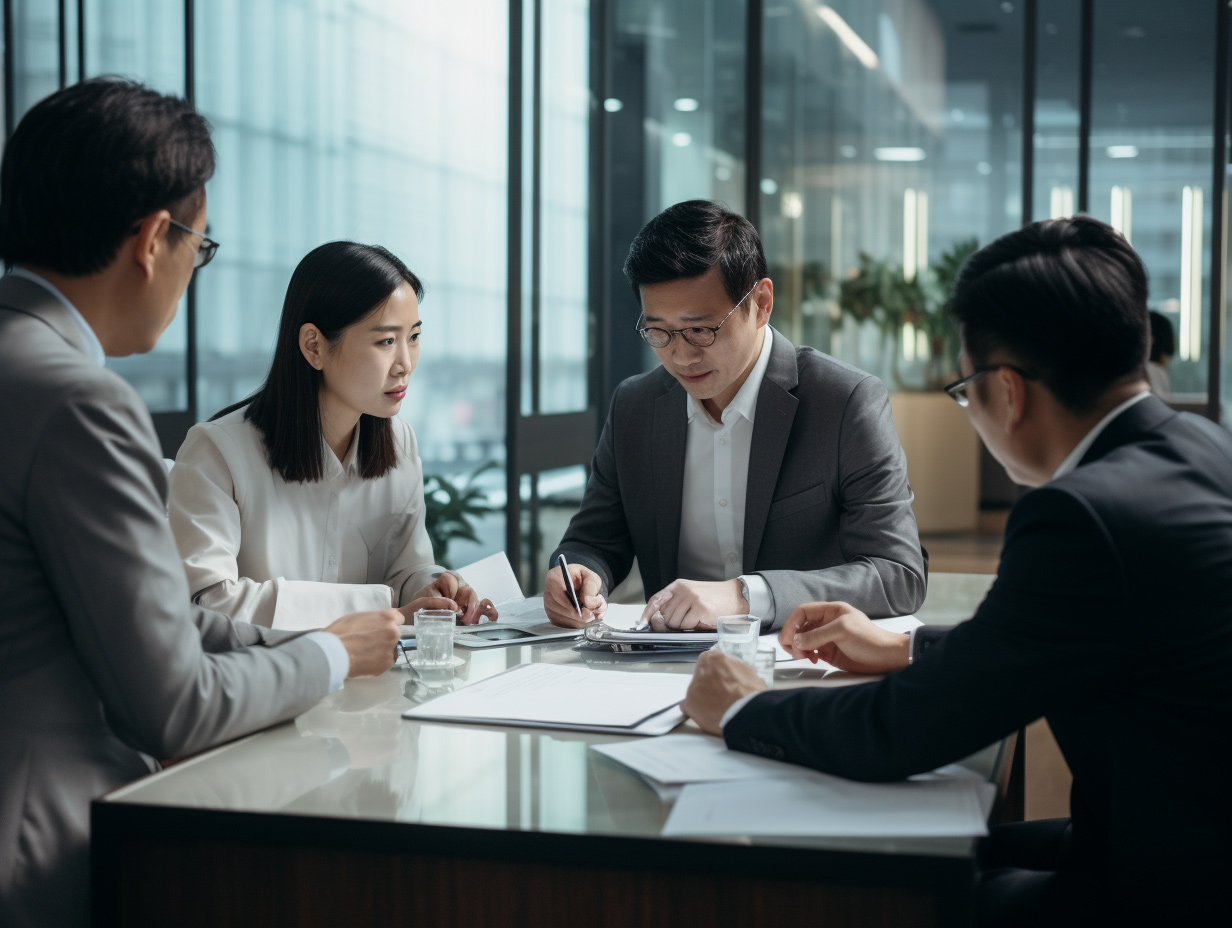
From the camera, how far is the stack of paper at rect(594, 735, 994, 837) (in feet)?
3.37

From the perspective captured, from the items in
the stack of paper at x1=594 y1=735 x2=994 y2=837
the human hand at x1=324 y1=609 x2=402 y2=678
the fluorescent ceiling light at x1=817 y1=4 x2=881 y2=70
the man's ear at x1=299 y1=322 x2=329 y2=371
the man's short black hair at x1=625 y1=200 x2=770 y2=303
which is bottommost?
the stack of paper at x1=594 y1=735 x2=994 y2=837

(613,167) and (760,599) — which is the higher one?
(613,167)

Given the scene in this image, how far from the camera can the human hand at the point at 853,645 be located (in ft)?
5.30

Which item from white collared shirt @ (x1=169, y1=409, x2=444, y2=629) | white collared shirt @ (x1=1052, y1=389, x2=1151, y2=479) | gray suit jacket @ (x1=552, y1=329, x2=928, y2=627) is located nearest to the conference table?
white collared shirt @ (x1=1052, y1=389, x2=1151, y2=479)

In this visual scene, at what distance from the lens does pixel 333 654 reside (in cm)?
139

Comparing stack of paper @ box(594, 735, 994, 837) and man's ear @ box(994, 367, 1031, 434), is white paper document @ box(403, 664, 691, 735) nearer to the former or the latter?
stack of paper @ box(594, 735, 994, 837)

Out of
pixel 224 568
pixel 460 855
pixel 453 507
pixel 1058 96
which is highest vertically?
pixel 1058 96

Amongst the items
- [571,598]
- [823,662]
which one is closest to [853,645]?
[823,662]

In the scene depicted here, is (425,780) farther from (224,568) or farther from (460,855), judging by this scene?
(224,568)

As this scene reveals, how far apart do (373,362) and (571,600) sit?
586 millimetres

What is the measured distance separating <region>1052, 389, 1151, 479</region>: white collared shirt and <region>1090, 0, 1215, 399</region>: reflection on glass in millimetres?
5396

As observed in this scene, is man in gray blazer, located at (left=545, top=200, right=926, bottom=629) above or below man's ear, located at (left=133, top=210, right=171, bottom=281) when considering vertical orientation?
below

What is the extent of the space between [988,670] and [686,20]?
576cm

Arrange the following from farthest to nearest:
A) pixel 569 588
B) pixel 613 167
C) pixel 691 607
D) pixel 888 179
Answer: pixel 888 179, pixel 613 167, pixel 569 588, pixel 691 607
